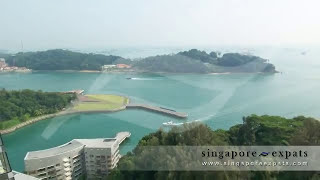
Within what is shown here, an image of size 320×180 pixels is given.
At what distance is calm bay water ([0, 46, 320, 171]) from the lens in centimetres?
559

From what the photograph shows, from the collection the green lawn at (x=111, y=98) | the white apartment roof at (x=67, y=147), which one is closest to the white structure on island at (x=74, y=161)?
the white apartment roof at (x=67, y=147)

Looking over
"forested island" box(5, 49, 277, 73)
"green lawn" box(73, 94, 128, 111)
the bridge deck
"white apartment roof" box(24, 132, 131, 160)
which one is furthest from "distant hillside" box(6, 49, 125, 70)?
"white apartment roof" box(24, 132, 131, 160)

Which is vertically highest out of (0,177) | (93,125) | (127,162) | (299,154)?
(0,177)

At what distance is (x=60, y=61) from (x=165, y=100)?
9036 mm

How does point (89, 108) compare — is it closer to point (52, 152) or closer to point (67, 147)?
point (67, 147)

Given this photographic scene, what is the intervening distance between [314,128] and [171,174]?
3.74 ft

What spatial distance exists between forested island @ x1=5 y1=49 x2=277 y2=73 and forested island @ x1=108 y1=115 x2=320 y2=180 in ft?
32.3

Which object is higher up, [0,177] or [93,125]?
[0,177]

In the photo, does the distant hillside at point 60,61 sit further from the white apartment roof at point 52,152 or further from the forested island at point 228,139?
the forested island at point 228,139

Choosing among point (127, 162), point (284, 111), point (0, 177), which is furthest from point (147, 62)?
point (0, 177)

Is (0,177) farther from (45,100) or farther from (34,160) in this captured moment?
(45,100)

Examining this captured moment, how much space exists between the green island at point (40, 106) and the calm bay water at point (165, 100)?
0.24 m

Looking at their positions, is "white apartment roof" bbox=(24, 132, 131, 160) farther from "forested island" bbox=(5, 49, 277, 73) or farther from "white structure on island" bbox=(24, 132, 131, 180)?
"forested island" bbox=(5, 49, 277, 73)

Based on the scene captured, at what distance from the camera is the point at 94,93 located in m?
9.59
